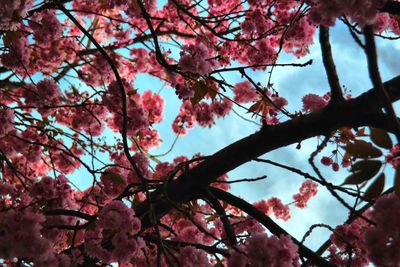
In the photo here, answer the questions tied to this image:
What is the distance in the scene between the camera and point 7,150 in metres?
5.74

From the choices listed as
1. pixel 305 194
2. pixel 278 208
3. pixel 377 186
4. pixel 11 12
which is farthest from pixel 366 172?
pixel 305 194

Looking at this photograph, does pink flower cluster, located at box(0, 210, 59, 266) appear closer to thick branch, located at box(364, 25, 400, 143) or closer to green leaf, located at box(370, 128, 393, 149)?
green leaf, located at box(370, 128, 393, 149)

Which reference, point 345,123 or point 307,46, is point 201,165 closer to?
point 345,123

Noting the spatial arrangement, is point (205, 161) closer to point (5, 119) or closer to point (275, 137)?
point (275, 137)

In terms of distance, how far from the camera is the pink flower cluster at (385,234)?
77.2 inches

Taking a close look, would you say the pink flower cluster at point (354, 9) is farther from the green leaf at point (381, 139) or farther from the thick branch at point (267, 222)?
the thick branch at point (267, 222)

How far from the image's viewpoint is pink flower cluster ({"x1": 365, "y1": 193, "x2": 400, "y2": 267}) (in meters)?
1.96

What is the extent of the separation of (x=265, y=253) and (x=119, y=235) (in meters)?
0.87

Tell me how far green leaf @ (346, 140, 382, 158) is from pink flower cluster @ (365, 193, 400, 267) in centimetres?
31

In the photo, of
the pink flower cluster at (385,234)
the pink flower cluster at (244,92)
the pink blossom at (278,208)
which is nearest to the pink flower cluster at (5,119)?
the pink flower cluster at (244,92)

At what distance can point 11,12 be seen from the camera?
10.8 ft

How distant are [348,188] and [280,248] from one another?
515mm

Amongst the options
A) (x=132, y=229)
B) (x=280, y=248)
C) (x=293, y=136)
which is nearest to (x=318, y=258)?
(x=280, y=248)

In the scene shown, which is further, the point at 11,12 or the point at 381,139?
the point at 11,12
